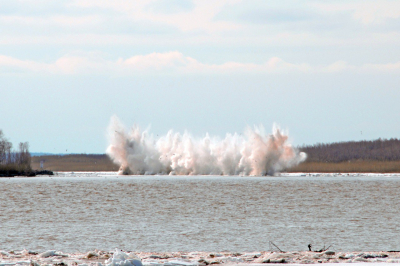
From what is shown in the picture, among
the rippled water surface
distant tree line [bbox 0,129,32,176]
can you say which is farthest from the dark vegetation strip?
the rippled water surface

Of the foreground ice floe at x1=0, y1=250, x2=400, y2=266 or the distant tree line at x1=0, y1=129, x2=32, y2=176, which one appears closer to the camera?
the foreground ice floe at x1=0, y1=250, x2=400, y2=266

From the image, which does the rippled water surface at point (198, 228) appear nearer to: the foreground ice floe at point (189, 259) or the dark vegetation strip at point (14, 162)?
the foreground ice floe at point (189, 259)

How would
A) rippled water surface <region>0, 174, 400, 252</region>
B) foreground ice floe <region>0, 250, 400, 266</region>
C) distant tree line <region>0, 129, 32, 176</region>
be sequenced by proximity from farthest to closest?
distant tree line <region>0, 129, 32, 176</region>
rippled water surface <region>0, 174, 400, 252</region>
foreground ice floe <region>0, 250, 400, 266</region>

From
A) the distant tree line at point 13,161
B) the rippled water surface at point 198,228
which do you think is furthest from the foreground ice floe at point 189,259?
the distant tree line at point 13,161

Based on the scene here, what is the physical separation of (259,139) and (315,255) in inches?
5363

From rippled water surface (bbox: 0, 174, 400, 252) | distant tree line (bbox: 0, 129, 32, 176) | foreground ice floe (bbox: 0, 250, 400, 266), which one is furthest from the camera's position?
distant tree line (bbox: 0, 129, 32, 176)

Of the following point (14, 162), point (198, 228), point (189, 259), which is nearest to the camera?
point (189, 259)

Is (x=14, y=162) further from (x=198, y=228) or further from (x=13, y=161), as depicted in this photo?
(x=198, y=228)

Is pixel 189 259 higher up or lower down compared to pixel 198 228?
higher up

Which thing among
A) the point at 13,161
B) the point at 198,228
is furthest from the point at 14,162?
the point at 198,228

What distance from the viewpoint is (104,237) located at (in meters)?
29.4

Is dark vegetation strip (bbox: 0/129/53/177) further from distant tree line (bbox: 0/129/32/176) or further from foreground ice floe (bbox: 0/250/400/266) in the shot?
foreground ice floe (bbox: 0/250/400/266)

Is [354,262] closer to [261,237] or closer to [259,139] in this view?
[261,237]

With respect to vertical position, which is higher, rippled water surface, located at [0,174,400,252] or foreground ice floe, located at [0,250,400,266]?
foreground ice floe, located at [0,250,400,266]
